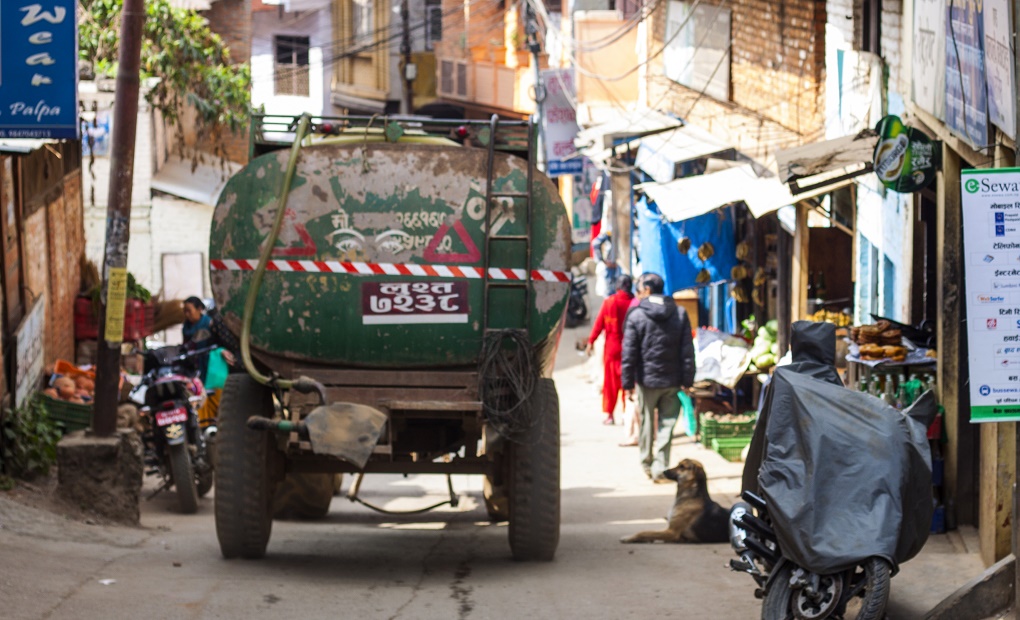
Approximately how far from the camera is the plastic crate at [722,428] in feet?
44.5

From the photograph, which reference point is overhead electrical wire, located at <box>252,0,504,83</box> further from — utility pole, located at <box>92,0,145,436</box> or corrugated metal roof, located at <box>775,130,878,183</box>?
utility pole, located at <box>92,0,145,436</box>

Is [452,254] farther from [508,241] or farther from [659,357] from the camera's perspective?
[659,357]

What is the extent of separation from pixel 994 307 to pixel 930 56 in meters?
3.90

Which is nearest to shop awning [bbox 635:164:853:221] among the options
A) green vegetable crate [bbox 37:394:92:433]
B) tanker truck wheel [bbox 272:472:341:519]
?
tanker truck wheel [bbox 272:472:341:519]

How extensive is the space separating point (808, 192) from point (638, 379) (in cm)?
221

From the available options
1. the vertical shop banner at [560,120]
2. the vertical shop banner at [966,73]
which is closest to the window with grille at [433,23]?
the vertical shop banner at [560,120]

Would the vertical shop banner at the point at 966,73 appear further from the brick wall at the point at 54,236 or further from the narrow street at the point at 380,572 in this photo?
the brick wall at the point at 54,236

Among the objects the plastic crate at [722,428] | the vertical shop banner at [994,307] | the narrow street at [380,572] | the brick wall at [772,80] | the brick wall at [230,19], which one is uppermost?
the brick wall at [230,19]

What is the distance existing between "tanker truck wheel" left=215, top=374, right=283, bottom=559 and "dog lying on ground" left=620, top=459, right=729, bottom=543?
2.62 metres

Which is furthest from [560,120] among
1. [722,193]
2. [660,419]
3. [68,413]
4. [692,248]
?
[68,413]

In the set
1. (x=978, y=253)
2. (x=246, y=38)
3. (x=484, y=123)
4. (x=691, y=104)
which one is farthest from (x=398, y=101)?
(x=978, y=253)

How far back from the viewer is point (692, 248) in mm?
16141

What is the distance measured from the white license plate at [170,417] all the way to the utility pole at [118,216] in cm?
73

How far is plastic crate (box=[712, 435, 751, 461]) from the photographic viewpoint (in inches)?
524
